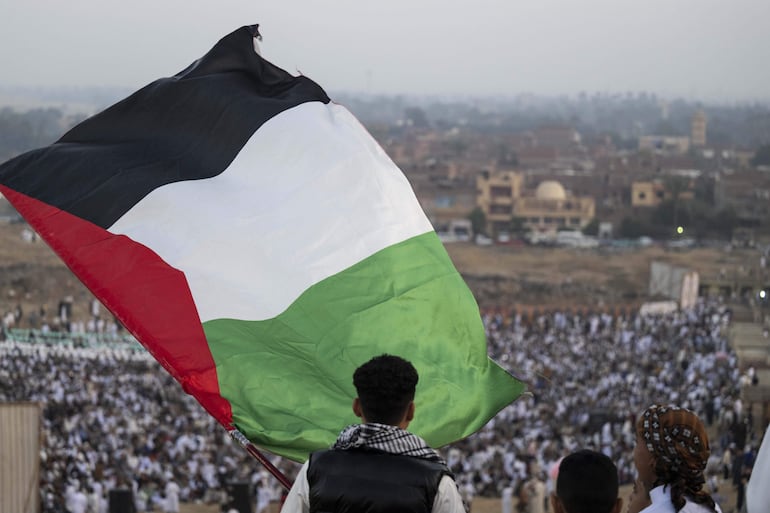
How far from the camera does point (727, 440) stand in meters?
16.9

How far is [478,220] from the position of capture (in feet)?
235

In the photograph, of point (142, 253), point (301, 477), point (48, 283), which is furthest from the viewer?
point (48, 283)

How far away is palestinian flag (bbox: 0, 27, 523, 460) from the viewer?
12.2 feet

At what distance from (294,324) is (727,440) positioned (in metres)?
14.0

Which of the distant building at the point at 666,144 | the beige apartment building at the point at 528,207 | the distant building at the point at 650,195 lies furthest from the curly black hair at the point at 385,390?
the distant building at the point at 666,144

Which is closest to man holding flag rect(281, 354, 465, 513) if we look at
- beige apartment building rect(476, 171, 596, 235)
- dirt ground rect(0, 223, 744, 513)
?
dirt ground rect(0, 223, 744, 513)

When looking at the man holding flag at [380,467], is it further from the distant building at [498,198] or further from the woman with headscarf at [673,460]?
the distant building at [498,198]

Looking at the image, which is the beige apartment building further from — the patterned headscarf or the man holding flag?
the man holding flag

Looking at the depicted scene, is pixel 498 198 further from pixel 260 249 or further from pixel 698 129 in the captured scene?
pixel 260 249

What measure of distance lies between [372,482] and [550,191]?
245ft

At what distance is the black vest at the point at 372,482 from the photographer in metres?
2.48

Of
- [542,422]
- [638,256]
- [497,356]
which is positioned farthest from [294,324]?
[638,256]

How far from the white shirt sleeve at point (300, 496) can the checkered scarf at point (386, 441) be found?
0.09 meters

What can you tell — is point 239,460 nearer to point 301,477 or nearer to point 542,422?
point 542,422
